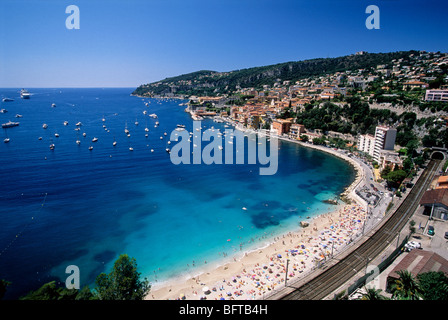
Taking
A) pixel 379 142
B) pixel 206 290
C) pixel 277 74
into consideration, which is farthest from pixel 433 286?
pixel 277 74

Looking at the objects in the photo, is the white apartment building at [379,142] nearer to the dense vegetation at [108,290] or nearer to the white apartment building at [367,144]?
the white apartment building at [367,144]

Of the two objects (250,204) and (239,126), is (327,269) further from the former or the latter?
(239,126)

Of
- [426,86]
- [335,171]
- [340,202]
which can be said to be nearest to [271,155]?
[335,171]

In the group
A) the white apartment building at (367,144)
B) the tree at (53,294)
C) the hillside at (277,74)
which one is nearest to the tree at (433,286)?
the tree at (53,294)

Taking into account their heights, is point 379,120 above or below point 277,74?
below

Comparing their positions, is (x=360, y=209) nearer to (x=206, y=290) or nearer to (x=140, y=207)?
(x=206, y=290)

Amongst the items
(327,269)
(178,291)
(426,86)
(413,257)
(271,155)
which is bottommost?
(178,291)
